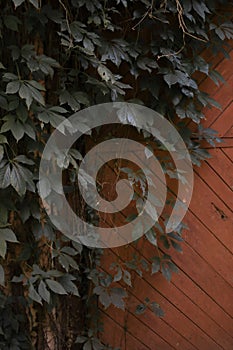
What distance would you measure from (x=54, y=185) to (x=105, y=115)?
475 mm

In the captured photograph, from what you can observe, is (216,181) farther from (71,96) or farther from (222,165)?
(71,96)

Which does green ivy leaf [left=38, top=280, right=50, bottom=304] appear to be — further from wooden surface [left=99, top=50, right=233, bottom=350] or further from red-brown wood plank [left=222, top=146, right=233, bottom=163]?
red-brown wood plank [left=222, top=146, right=233, bottom=163]

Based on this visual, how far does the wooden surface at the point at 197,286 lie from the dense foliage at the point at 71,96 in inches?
4.0

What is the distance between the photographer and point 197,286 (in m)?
2.41

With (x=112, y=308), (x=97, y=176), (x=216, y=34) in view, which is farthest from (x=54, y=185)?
(x=216, y=34)

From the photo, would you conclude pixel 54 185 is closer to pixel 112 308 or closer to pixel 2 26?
pixel 2 26

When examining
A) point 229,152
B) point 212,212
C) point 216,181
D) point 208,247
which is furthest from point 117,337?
point 229,152

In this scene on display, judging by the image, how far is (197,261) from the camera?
2404mm

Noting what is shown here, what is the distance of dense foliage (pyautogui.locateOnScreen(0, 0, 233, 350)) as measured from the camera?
1.89 m

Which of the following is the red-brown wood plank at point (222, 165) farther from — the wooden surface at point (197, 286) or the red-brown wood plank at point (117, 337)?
the red-brown wood plank at point (117, 337)

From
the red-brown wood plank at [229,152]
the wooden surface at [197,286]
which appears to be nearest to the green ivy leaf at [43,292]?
the wooden surface at [197,286]

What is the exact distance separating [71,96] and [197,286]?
1184mm

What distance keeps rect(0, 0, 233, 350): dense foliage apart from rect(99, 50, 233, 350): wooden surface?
0.33 ft

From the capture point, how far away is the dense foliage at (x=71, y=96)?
1.89 m
